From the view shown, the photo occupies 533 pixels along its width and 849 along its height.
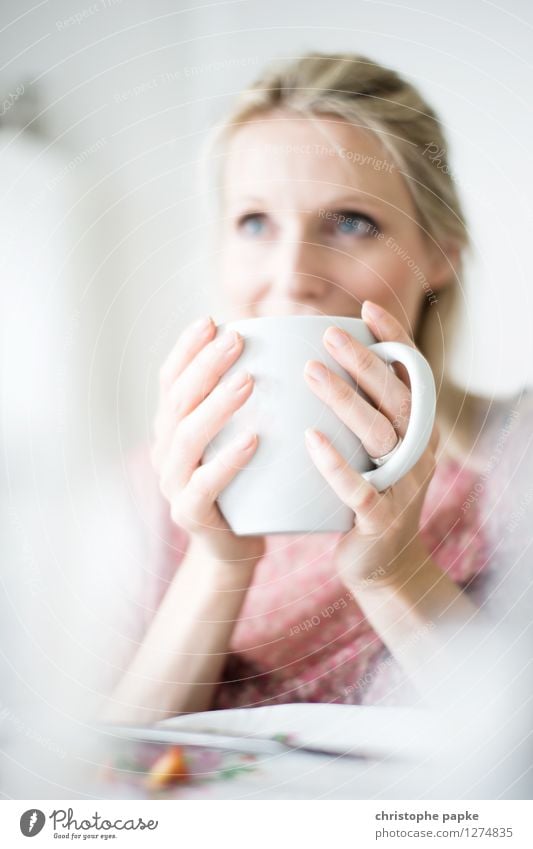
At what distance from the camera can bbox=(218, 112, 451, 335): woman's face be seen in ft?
1.35

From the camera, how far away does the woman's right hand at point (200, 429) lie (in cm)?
32

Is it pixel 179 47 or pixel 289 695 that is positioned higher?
pixel 179 47

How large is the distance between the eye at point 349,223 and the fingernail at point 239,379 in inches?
5.1

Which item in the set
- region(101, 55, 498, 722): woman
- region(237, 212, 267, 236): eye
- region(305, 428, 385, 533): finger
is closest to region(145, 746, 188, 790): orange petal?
region(101, 55, 498, 722): woman

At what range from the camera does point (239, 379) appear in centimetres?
32

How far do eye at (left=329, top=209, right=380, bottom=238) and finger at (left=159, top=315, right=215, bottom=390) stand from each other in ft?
0.33

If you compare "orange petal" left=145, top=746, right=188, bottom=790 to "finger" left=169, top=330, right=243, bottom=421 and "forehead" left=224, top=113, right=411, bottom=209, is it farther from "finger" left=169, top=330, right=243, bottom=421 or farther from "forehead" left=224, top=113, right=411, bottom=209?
"forehead" left=224, top=113, right=411, bottom=209

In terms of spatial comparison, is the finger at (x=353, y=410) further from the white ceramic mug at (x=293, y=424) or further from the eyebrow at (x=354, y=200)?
the eyebrow at (x=354, y=200)

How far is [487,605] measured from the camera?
408 millimetres

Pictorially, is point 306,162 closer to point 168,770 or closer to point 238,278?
point 238,278

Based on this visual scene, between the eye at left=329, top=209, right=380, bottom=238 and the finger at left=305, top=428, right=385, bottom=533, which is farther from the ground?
the eye at left=329, top=209, right=380, bottom=238

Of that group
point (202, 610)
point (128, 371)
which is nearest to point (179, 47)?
point (128, 371)

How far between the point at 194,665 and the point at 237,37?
0.31 m

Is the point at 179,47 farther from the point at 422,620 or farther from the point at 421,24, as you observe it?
the point at 422,620
